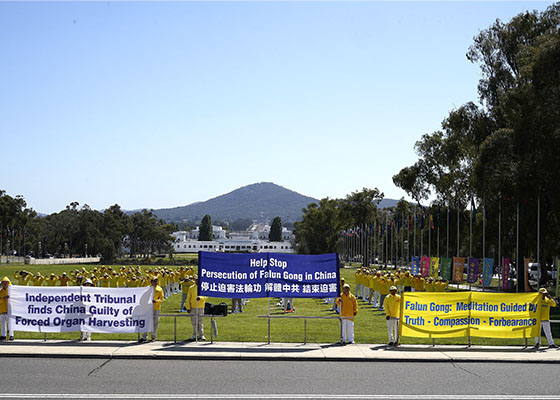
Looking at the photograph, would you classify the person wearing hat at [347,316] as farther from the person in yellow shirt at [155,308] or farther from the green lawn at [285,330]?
the person in yellow shirt at [155,308]

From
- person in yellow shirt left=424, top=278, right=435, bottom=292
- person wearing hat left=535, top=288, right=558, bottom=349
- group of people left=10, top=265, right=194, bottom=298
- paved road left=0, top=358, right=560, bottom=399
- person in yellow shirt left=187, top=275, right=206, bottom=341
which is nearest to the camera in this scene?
paved road left=0, top=358, right=560, bottom=399

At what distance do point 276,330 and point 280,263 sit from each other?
390 cm

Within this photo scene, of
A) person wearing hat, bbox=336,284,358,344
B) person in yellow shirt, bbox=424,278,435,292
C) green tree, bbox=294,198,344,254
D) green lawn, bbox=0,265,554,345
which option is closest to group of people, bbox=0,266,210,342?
green lawn, bbox=0,265,554,345

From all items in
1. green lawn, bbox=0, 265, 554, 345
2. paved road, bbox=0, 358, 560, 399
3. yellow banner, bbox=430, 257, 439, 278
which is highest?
yellow banner, bbox=430, 257, 439, 278

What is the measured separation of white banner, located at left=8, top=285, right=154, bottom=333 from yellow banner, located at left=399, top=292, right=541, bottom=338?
25.3 feet

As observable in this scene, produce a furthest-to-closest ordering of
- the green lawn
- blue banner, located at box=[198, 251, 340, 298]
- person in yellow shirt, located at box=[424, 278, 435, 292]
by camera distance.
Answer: person in yellow shirt, located at box=[424, 278, 435, 292]
the green lawn
blue banner, located at box=[198, 251, 340, 298]

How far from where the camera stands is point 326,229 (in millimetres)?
146750

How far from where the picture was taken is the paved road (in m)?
12.8

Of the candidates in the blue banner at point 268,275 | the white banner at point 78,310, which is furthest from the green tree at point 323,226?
the white banner at point 78,310

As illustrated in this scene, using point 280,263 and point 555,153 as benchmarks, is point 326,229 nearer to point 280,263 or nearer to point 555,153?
point 555,153

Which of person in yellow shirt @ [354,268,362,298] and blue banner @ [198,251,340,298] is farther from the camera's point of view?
person in yellow shirt @ [354,268,362,298]

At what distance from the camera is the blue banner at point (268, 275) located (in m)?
20.4

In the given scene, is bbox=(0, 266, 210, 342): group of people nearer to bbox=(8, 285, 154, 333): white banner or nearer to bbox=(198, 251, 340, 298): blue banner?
bbox=(8, 285, 154, 333): white banner

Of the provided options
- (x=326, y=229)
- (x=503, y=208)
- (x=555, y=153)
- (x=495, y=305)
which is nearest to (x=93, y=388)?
(x=495, y=305)
